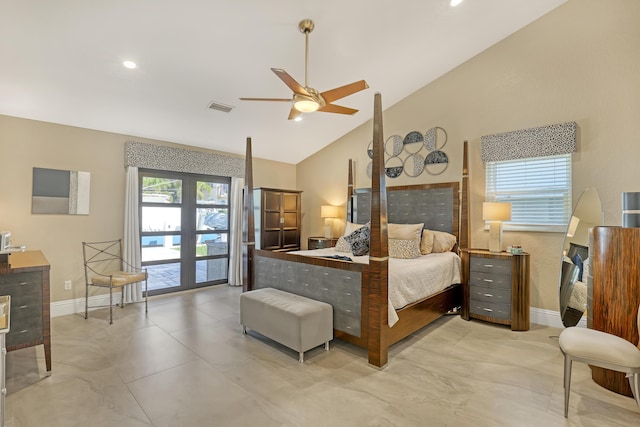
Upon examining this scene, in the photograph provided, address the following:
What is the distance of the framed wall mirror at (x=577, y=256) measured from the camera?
9.95 feet

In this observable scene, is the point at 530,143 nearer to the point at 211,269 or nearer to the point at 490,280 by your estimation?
the point at 490,280

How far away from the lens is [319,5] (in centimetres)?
287

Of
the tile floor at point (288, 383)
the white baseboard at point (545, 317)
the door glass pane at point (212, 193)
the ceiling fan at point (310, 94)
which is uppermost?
the ceiling fan at point (310, 94)

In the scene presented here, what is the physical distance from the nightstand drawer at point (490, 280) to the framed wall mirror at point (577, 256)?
51 centimetres

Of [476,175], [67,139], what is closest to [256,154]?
[67,139]

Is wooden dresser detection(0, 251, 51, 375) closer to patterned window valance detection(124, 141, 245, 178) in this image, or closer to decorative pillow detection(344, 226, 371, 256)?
patterned window valance detection(124, 141, 245, 178)

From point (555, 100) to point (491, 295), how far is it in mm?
2435

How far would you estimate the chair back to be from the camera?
13.7 ft

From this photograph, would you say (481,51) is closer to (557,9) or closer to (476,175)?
(557,9)

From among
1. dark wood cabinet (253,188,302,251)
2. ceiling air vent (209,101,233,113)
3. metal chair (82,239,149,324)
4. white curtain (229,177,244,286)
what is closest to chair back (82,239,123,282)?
metal chair (82,239,149,324)

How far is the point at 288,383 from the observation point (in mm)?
2373

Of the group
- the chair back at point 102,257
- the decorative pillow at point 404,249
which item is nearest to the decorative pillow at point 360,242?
the decorative pillow at point 404,249

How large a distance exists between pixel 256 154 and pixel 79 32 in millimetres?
3311

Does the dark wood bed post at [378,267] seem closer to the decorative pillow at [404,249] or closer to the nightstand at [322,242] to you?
the decorative pillow at [404,249]
